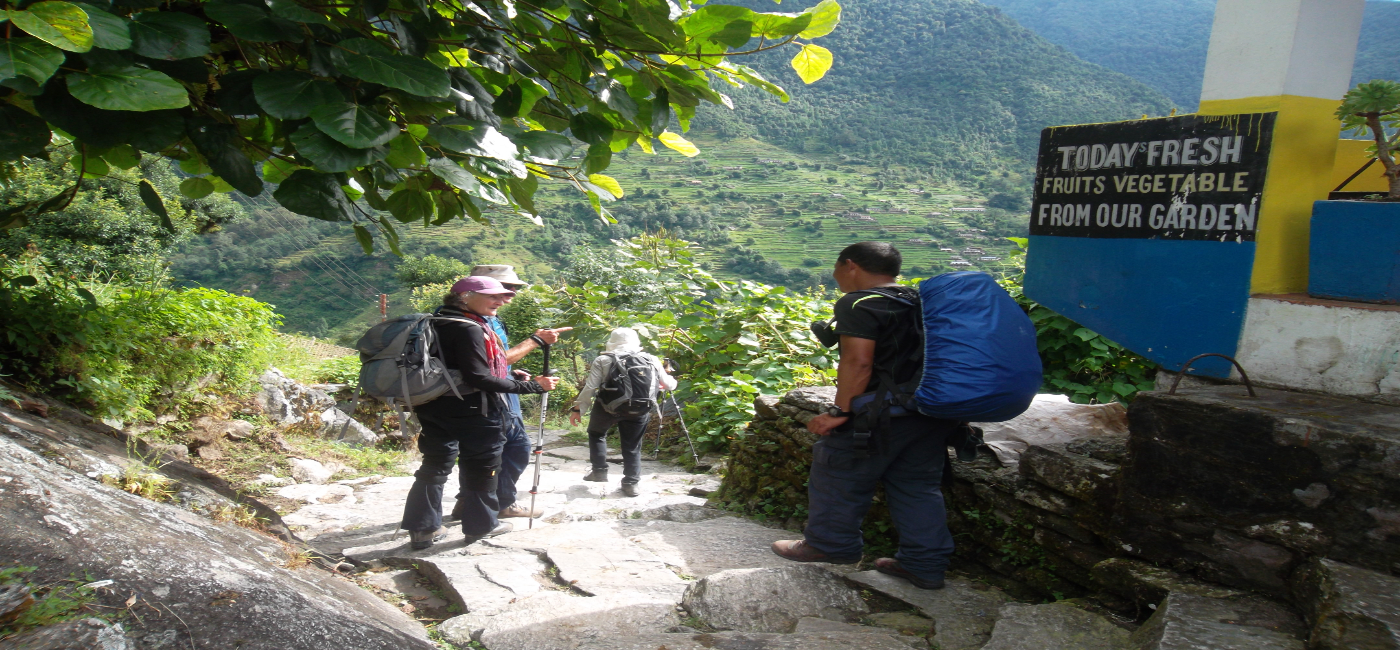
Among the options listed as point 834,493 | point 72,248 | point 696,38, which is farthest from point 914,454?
point 72,248

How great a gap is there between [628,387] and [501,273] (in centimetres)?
160

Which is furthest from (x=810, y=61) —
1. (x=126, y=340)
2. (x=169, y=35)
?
(x=126, y=340)

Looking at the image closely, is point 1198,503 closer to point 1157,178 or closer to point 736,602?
point 736,602

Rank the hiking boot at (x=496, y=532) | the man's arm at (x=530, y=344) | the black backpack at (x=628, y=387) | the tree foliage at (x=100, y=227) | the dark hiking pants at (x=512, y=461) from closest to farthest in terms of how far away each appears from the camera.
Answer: the hiking boot at (x=496, y=532) < the man's arm at (x=530, y=344) < the dark hiking pants at (x=512, y=461) < the black backpack at (x=628, y=387) < the tree foliage at (x=100, y=227)

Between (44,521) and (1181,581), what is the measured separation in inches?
133

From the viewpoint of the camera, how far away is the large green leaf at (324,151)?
5.22 ft

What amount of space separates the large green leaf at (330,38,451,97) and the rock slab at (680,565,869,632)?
6.57 ft

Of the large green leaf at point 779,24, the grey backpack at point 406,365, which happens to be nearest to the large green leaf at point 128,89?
the large green leaf at point 779,24

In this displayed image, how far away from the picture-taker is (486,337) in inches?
161

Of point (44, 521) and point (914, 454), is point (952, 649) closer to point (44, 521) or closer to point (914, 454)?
point (914, 454)

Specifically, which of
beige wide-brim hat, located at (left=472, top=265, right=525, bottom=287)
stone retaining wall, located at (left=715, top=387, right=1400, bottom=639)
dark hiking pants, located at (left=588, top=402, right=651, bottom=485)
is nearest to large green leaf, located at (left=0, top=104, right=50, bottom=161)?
beige wide-brim hat, located at (left=472, top=265, right=525, bottom=287)

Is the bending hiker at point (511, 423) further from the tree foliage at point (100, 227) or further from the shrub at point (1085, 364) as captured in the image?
the tree foliage at point (100, 227)

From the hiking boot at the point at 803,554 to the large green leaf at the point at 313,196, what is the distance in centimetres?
222

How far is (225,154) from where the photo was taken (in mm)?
1883
